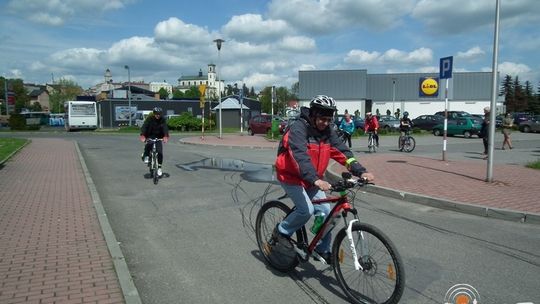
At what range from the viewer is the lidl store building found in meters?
71.1

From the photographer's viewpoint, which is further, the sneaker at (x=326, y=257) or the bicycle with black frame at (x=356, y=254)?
the sneaker at (x=326, y=257)

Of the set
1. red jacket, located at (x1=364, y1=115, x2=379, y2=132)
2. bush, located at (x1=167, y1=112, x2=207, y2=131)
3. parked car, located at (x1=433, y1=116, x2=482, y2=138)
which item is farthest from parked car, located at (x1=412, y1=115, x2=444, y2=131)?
red jacket, located at (x1=364, y1=115, x2=379, y2=132)

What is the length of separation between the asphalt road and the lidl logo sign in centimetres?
6313

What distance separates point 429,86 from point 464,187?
62472 millimetres

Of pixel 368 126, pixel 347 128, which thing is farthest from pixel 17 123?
pixel 368 126

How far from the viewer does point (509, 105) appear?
101m

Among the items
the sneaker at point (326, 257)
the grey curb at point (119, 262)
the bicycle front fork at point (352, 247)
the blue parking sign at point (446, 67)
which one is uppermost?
the blue parking sign at point (446, 67)

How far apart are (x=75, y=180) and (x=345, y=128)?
1128 cm

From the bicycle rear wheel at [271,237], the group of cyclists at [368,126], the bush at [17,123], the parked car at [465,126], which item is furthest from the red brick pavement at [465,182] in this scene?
the bush at [17,123]

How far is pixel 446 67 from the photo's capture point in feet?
44.8

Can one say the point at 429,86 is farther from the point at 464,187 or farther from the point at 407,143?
the point at 464,187

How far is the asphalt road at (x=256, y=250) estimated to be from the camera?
4184 mm

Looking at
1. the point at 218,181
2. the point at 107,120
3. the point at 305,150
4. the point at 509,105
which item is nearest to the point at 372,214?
the point at 305,150

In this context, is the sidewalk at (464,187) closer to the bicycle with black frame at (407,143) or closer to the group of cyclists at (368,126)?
the group of cyclists at (368,126)
